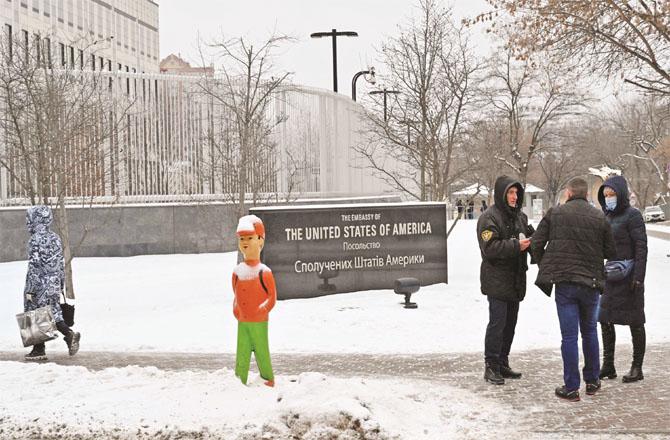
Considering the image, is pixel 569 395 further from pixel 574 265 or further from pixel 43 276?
pixel 43 276

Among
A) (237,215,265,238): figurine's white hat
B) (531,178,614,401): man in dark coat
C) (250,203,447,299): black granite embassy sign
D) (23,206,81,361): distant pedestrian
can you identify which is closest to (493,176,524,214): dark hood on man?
(531,178,614,401): man in dark coat

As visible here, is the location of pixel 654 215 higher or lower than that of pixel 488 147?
lower

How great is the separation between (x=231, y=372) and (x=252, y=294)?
91 cm

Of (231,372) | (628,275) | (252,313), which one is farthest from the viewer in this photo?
(231,372)

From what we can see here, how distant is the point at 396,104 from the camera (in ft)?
61.5

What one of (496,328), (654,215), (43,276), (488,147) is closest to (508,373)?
(496,328)

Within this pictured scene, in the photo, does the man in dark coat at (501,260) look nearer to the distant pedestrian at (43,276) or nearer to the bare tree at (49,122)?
the distant pedestrian at (43,276)

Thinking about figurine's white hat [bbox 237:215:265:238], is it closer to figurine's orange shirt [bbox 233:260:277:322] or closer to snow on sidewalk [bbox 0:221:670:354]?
figurine's orange shirt [bbox 233:260:277:322]

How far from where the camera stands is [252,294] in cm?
650

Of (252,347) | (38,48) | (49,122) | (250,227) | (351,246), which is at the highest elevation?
(38,48)

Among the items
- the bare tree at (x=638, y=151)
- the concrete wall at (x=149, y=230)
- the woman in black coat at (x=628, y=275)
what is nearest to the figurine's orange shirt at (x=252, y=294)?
the woman in black coat at (x=628, y=275)

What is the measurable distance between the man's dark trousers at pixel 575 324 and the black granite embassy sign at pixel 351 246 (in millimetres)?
6592

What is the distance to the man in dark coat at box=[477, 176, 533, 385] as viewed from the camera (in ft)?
22.2

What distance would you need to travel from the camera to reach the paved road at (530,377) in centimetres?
564
